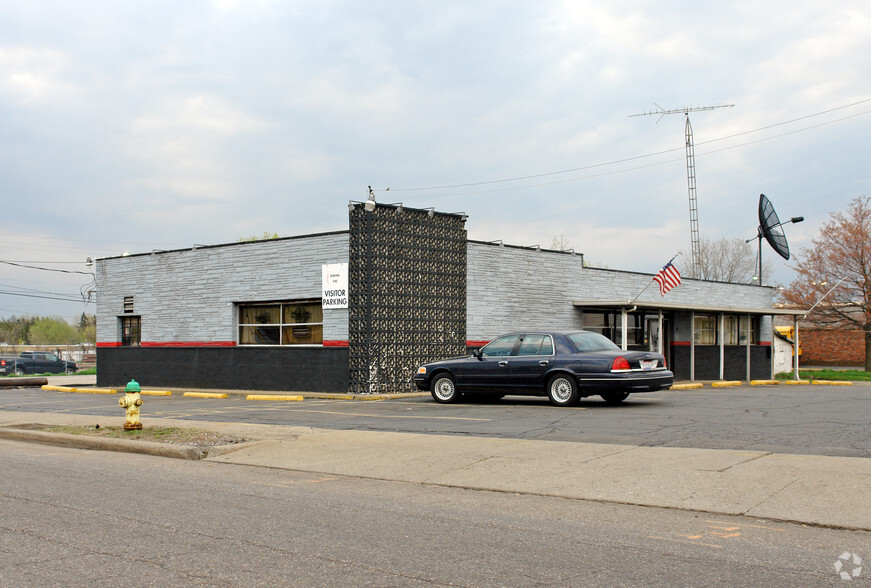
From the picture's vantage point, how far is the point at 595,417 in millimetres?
13594

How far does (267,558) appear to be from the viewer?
5.55m

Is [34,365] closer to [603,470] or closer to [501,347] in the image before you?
[501,347]

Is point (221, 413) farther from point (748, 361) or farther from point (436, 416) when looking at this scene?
point (748, 361)

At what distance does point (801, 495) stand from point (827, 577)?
230 cm

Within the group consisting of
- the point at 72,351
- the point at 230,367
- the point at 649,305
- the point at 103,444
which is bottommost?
the point at 72,351

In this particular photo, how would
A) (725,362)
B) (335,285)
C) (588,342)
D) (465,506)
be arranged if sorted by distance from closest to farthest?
(465,506)
(588,342)
(335,285)
(725,362)

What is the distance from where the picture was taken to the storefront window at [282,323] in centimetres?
2289

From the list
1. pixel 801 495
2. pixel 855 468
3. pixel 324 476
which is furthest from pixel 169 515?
pixel 855 468

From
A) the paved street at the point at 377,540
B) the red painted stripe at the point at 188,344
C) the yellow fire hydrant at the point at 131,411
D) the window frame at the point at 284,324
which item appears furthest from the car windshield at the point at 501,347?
the red painted stripe at the point at 188,344

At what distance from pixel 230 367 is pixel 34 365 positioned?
28.4 meters

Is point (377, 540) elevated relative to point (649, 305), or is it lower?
lower

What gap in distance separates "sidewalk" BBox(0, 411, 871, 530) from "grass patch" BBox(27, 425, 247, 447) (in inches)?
16.7

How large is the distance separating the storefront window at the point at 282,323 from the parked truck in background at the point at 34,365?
26707 millimetres

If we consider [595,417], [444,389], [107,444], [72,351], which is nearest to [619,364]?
[595,417]
